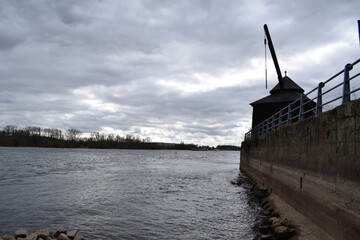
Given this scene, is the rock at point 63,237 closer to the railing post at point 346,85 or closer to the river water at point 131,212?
the river water at point 131,212

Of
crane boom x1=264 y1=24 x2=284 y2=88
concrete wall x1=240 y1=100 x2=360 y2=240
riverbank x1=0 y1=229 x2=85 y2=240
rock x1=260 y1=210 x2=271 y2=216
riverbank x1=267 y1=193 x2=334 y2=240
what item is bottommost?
riverbank x1=0 y1=229 x2=85 y2=240

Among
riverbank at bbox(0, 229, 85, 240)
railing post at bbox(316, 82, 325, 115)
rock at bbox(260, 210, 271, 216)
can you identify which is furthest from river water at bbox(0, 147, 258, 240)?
railing post at bbox(316, 82, 325, 115)

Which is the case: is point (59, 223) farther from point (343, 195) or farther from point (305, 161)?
point (343, 195)

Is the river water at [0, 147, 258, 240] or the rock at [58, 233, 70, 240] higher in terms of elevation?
the rock at [58, 233, 70, 240]

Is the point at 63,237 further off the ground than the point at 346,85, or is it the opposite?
the point at 346,85

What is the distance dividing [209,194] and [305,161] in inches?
392

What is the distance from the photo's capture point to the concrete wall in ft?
19.9

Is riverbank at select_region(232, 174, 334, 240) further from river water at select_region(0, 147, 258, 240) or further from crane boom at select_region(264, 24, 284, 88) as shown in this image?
crane boom at select_region(264, 24, 284, 88)

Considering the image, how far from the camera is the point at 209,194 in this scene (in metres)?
18.4

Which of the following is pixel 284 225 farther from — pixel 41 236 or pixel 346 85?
pixel 41 236

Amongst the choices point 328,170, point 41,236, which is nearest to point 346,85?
point 328,170

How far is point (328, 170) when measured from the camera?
24.1ft

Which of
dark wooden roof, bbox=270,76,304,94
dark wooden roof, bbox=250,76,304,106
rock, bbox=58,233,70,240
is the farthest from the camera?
dark wooden roof, bbox=270,76,304,94

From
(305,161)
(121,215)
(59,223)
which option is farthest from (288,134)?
(59,223)
